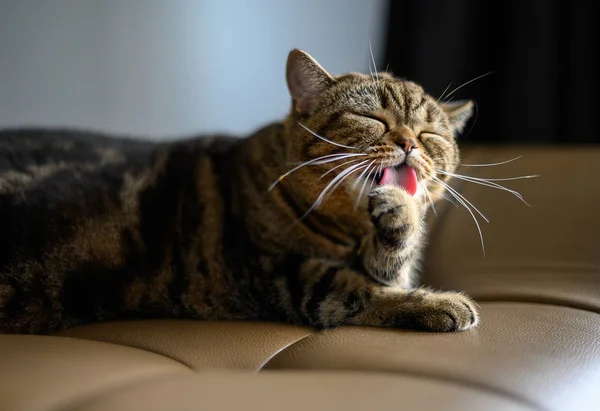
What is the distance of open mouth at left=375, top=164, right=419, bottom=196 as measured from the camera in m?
1.20

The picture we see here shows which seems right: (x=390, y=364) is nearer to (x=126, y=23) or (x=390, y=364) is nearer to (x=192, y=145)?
(x=192, y=145)

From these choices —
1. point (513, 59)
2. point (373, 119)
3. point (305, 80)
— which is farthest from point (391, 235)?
point (513, 59)

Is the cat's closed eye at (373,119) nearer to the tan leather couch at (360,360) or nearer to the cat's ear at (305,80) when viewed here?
the cat's ear at (305,80)

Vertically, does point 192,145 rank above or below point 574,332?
above

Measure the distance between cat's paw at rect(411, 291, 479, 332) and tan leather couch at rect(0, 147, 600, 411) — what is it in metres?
0.02

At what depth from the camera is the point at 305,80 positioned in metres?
1.33

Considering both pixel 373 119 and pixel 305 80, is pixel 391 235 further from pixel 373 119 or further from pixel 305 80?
pixel 305 80

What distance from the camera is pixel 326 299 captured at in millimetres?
1194

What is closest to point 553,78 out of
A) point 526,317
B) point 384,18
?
point 384,18

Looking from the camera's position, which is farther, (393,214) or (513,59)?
(513,59)

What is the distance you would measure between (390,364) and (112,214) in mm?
723

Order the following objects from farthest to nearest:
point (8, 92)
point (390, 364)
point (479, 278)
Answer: point (8, 92)
point (479, 278)
point (390, 364)

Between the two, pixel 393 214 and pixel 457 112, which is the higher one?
pixel 457 112

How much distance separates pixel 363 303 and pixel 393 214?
0.60 ft
